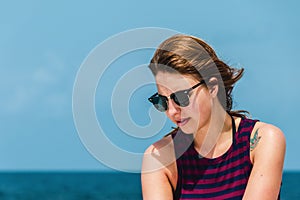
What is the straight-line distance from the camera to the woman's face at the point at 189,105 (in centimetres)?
421

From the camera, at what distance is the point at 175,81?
4.21 metres

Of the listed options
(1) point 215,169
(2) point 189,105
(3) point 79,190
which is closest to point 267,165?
(1) point 215,169

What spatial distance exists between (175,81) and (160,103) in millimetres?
186

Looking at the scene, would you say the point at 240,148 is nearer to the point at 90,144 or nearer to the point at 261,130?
the point at 261,130

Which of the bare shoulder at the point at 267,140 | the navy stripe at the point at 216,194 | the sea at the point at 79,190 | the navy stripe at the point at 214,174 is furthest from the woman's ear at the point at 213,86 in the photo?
the sea at the point at 79,190

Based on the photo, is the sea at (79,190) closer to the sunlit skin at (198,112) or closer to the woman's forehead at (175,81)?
the sunlit skin at (198,112)

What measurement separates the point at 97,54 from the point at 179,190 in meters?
0.98

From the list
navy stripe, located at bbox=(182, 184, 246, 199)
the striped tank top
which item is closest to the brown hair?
the striped tank top

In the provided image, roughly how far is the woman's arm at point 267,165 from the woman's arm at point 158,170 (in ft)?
1.62

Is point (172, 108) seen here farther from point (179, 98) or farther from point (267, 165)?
point (267, 165)

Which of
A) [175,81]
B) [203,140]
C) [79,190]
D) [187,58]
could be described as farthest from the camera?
[79,190]

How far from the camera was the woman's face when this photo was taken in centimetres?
421

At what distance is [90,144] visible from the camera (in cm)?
450

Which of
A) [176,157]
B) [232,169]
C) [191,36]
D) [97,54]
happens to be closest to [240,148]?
[232,169]
